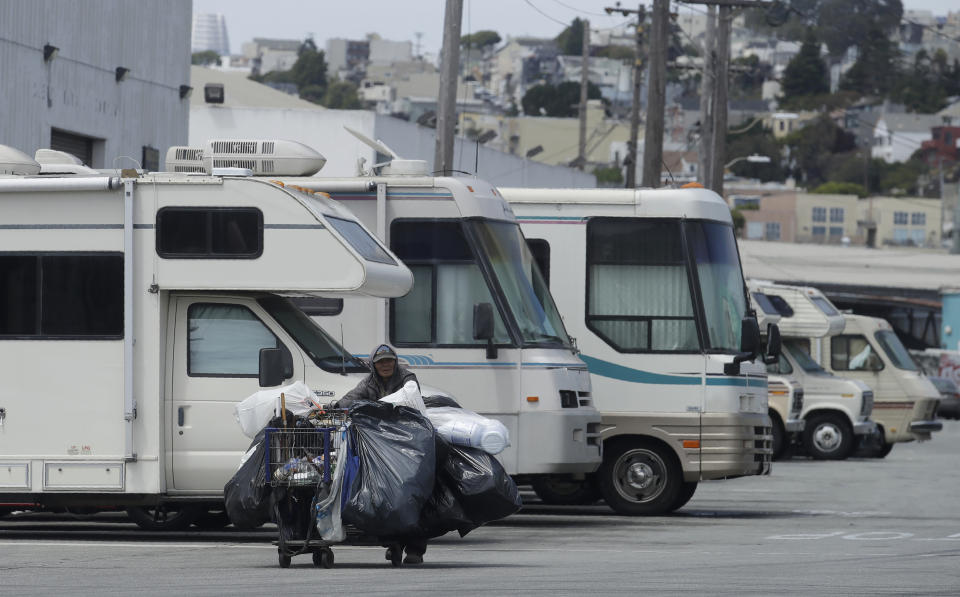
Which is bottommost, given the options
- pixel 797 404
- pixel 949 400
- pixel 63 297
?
pixel 949 400

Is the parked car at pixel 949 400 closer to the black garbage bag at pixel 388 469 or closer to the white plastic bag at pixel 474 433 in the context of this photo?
the white plastic bag at pixel 474 433

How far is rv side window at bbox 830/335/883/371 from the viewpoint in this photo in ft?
99.2

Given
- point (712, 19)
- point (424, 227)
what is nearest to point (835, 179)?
point (712, 19)

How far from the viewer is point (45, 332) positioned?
13844mm

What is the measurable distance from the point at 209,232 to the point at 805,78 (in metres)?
181

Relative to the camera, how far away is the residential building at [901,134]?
169875 millimetres

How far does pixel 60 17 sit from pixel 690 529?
12662 mm

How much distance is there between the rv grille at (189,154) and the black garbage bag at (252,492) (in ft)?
15.8

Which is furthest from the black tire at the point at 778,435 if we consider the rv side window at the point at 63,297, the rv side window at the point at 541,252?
the rv side window at the point at 63,297

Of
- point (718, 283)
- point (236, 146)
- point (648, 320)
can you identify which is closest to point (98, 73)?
point (236, 146)

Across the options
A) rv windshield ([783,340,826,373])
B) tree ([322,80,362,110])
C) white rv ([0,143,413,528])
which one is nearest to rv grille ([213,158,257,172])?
white rv ([0,143,413,528])

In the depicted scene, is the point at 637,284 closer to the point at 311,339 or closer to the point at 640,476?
the point at 640,476

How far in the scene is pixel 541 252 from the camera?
1716 centimetres

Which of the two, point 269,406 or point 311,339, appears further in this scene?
point 311,339
